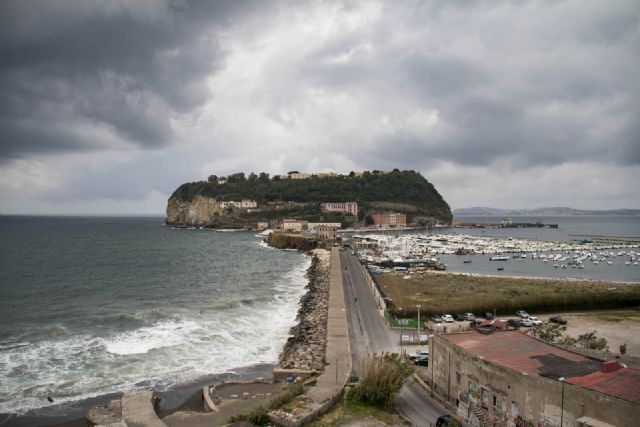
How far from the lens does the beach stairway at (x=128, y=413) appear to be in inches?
688

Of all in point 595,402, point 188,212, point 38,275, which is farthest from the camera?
point 188,212

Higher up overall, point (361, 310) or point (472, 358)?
point (472, 358)

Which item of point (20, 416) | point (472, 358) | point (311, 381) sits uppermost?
point (472, 358)

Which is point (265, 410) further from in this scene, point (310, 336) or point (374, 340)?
point (310, 336)

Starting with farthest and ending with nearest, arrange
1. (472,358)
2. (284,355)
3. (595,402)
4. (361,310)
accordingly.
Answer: (361,310) < (284,355) < (472,358) < (595,402)

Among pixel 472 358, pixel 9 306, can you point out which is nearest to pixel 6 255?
pixel 9 306

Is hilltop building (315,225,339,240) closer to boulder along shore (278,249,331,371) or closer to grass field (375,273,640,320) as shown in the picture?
grass field (375,273,640,320)

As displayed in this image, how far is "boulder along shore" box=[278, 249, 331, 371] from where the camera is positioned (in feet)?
78.3

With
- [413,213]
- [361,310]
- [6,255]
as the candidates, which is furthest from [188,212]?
[361,310]

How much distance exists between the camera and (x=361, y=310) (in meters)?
35.5

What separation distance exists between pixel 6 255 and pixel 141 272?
1456 inches

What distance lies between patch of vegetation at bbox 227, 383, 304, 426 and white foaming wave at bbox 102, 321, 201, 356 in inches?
544

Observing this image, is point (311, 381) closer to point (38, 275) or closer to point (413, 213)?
point (38, 275)

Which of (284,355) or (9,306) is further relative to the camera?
(9,306)
